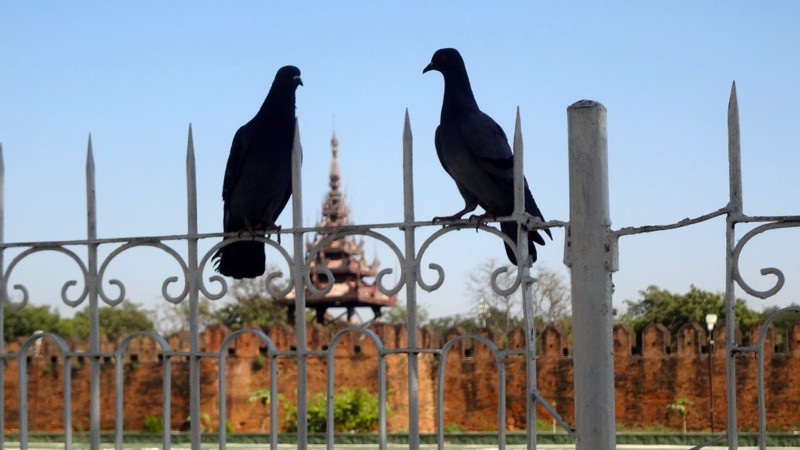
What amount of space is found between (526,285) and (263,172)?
911 mm

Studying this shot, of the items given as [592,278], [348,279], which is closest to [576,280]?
[592,278]

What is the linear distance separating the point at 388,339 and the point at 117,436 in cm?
1495

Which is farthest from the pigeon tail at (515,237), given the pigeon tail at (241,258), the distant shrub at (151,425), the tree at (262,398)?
the distant shrub at (151,425)

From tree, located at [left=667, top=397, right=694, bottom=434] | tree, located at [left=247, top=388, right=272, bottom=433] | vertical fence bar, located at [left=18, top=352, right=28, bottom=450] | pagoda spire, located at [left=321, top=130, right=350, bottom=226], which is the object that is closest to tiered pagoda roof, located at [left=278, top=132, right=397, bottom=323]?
pagoda spire, located at [left=321, top=130, right=350, bottom=226]

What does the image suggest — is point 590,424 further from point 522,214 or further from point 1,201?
point 1,201

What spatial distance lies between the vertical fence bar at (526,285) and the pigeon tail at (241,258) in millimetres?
854

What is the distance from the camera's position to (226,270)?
11.1 feet

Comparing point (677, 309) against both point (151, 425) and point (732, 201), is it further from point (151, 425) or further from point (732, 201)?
point (732, 201)

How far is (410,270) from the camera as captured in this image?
2.85 m

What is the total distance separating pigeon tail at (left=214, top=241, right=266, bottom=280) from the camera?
336 cm

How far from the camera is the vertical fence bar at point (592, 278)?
2.73 metres

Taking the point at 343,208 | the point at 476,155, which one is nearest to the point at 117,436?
the point at 476,155

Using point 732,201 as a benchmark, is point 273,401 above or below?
below

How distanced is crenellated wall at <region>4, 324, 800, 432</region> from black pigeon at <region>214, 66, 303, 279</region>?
1432 cm
